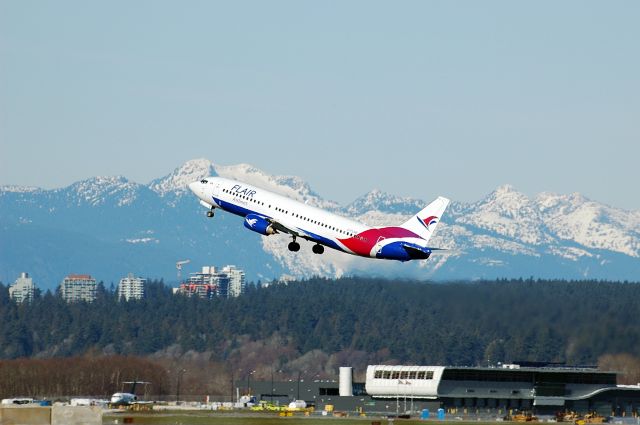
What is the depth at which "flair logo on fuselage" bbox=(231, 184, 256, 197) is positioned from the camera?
522ft

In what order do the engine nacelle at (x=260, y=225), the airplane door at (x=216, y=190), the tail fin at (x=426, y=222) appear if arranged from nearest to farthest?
the tail fin at (x=426, y=222), the engine nacelle at (x=260, y=225), the airplane door at (x=216, y=190)

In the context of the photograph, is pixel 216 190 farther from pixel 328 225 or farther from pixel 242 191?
pixel 328 225

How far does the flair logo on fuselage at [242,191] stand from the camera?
15921cm

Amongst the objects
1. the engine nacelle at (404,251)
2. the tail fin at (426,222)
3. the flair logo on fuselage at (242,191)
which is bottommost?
the engine nacelle at (404,251)

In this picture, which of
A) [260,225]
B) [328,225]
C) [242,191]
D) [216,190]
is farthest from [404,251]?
[216,190]

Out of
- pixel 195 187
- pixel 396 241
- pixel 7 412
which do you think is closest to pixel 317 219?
pixel 396 241

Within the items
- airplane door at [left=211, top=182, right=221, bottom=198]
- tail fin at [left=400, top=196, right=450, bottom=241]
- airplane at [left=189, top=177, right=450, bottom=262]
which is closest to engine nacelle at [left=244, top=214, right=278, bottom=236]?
airplane at [left=189, top=177, right=450, bottom=262]

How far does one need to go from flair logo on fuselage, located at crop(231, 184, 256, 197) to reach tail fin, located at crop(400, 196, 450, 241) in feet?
60.6

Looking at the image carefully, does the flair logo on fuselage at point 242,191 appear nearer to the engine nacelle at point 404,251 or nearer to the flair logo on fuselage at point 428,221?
the engine nacelle at point 404,251

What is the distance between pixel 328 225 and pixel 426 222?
938cm

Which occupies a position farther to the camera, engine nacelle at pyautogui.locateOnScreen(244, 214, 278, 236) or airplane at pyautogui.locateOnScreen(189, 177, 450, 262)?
engine nacelle at pyautogui.locateOnScreen(244, 214, 278, 236)

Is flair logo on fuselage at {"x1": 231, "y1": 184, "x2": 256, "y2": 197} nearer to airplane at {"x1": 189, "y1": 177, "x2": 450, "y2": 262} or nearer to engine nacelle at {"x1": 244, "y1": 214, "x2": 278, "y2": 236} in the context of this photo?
airplane at {"x1": 189, "y1": 177, "x2": 450, "y2": 262}

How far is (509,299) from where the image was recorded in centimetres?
17125

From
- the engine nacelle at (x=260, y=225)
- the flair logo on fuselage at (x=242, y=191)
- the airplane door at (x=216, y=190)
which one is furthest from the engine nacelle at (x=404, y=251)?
the airplane door at (x=216, y=190)
